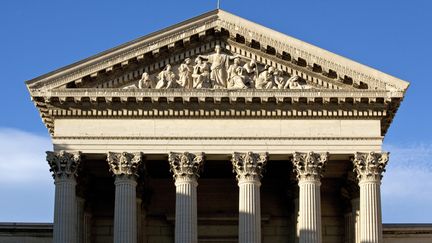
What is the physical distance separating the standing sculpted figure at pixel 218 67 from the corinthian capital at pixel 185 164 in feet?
10.4

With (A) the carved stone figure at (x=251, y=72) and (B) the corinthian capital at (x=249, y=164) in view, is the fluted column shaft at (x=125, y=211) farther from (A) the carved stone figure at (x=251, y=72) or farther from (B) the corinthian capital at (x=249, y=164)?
(A) the carved stone figure at (x=251, y=72)

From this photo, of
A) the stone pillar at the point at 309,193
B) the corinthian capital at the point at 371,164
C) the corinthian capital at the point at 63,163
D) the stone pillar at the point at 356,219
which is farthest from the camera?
the stone pillar at the point at 356,219

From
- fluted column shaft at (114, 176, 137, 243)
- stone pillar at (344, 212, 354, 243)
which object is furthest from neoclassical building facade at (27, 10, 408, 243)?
stone pillar at (344, 212, 354, 243)

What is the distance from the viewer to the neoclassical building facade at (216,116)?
172 feet

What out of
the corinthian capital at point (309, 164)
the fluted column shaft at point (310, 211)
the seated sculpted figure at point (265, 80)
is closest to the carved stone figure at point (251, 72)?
the seated sculpted figure at point (265, 80)

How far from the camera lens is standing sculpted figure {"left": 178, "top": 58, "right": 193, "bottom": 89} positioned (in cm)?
5312

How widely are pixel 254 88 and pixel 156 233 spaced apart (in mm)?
9468

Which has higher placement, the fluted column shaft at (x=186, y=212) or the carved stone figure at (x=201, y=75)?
the carved stone figure at (x=201, y=75)

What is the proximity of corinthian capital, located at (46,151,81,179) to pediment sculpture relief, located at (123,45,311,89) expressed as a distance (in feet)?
12.2

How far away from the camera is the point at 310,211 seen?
52.2 metres

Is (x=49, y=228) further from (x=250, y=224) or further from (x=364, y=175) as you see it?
(x=364, y=175)

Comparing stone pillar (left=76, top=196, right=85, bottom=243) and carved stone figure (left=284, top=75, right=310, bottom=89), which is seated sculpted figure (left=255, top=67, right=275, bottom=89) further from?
stone pillar (left=76, top=196, right=85, bottom=243)

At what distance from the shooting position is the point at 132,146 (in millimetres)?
52938

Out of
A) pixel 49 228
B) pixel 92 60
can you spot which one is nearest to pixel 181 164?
pixel 92 60
